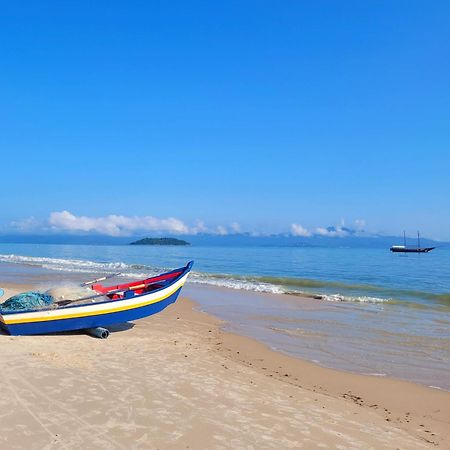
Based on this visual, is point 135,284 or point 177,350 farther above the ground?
point 135,284

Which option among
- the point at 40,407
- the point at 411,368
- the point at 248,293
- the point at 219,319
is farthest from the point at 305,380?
the point at 248,293

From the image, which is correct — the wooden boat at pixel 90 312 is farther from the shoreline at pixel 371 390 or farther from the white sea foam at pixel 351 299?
the white sea foam at pixel 351 299

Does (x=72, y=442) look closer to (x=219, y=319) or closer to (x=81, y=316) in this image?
(x=81, y=316)

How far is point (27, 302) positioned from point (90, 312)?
5.86ft

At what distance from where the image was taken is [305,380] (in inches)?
355

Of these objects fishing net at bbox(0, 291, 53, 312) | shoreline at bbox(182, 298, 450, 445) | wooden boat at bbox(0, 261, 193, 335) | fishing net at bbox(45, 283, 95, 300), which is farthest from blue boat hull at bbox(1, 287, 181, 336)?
shoreline at bbox(182, 298, 450, 445)

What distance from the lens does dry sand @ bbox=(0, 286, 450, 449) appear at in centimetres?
541

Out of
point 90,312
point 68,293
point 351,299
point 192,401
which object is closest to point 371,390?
point 192,401

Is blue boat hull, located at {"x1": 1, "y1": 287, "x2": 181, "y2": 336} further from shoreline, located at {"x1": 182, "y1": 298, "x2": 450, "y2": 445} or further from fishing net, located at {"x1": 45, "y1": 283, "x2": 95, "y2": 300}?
shoreline, located at {"x1": 182, "y1": 298, "x2": 450, "y2": 445}

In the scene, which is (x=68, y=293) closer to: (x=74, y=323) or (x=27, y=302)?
(x=27, y=302)

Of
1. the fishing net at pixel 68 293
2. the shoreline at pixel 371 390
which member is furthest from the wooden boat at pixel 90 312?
the shoreline at pixel 371 390

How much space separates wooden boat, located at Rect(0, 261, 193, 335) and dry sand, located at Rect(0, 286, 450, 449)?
15.2 inches

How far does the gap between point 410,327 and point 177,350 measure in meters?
9.36

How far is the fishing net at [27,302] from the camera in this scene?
38.3 feet
